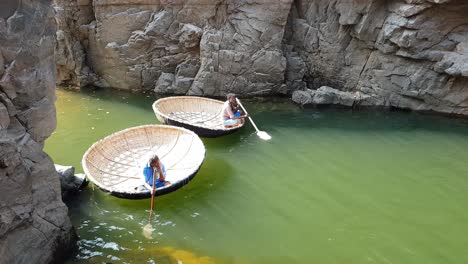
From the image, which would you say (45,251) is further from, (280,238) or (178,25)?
(178,25)

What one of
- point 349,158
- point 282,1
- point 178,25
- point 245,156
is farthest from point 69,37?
point 349,158

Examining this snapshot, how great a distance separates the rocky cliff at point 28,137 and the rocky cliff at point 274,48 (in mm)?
7459

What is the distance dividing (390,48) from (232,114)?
557 cm

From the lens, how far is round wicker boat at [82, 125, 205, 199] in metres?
6.46

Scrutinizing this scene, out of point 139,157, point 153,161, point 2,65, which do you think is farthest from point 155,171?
point 2,65

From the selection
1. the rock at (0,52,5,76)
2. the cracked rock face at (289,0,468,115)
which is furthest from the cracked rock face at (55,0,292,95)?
the rock at (0,52,5,76)

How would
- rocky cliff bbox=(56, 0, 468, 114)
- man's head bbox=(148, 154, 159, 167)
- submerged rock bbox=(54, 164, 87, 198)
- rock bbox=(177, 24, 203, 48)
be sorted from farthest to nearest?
rock bbox=(177, 24, 203, 48), rocky cliff bbox=(56, 0, 468, 114), submerged rock bbox=(54, 164, 87, 198), man's head bbox=(148, 154, 159, 167)

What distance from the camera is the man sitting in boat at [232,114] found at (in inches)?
373

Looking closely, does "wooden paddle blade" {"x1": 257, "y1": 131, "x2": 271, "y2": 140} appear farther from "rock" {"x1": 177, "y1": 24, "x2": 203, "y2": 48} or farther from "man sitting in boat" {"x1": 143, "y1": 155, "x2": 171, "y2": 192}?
"rock" {"x1": 177, "y1": 24, "x2": 203, "y2": 48}

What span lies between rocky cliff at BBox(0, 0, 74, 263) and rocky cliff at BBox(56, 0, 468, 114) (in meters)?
7.46

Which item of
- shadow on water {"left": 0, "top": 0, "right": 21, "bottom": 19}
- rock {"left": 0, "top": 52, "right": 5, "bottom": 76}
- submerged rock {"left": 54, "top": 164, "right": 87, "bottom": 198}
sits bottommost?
submerged rock {"left": 54, "top": 164, "right": 87, "bottom": 198}

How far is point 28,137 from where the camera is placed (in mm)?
4621

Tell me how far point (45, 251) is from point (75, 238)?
0.69m

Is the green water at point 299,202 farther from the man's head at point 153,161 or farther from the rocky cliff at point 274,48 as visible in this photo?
the rocky cliff at point 274,48
